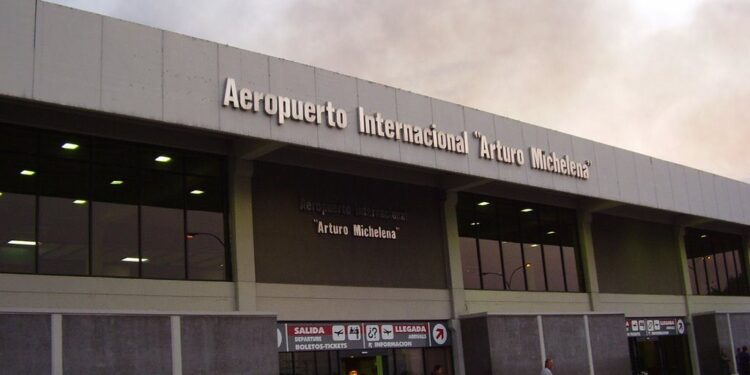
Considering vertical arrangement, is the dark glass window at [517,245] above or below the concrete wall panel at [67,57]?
below

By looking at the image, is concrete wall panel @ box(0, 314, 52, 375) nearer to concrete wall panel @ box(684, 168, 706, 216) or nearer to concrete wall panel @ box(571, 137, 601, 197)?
concrete wall panel @ box(571, 137, 601, 197)

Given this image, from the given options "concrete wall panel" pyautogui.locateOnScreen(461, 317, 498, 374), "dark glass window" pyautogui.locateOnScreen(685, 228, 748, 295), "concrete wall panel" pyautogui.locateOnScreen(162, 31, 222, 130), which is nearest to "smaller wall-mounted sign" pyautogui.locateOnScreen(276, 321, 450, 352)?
"concrete wall panel" pyautogui.locateOnScreen(461, 317, 498, 374)

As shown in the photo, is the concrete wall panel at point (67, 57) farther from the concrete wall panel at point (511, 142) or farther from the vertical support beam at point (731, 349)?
the vertical support beam at point (731, 349)

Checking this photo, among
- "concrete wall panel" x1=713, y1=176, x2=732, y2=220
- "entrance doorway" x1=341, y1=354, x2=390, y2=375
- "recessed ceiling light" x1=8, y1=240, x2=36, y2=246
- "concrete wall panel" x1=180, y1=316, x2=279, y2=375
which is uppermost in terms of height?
"concrete wall panel" x1=713, y1=176, x2=732, y2=220

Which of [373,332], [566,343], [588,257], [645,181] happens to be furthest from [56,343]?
[645,181]

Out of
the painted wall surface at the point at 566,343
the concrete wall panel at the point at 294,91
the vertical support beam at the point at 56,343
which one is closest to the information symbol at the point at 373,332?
the painted wall surface at the point at 566,343

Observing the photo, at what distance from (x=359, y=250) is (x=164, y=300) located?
20.8ft

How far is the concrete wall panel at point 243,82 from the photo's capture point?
19516 millimetres

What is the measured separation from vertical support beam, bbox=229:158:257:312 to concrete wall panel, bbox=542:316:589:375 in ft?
33.3

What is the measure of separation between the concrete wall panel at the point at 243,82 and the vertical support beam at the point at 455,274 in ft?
27.9

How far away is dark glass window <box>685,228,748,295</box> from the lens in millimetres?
37531

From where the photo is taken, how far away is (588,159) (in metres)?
29.3

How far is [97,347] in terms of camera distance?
666 inches

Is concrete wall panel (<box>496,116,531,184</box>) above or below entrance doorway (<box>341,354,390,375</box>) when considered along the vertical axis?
above
